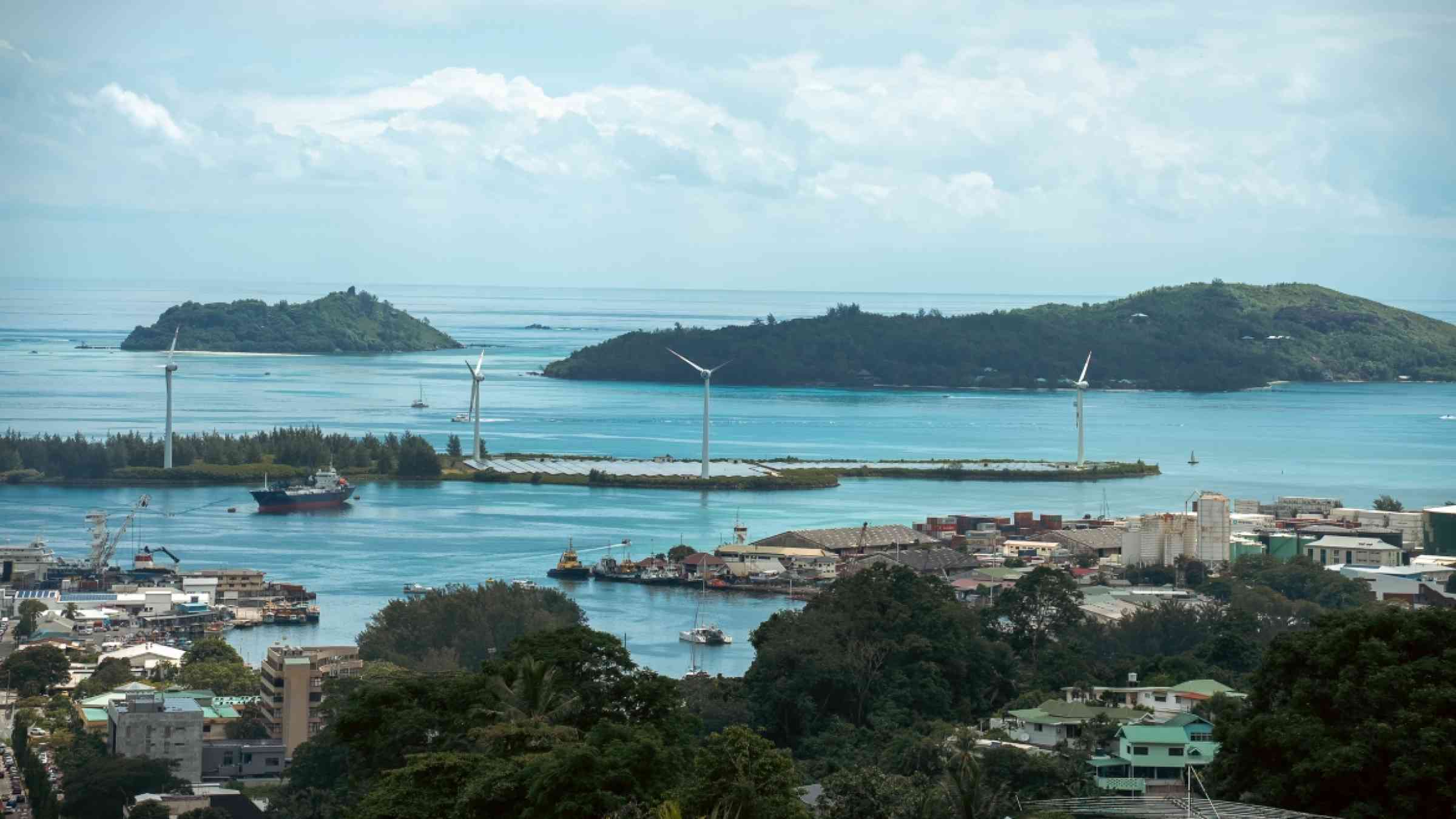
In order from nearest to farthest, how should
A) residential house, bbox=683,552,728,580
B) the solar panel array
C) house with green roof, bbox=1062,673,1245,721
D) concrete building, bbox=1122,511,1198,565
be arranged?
house with green roof, bbox=1062,673,1245,721 < concrete building, bbox=1122,511,1198,565 < residential house, bbox=683,552,728,580 < the solar panel array

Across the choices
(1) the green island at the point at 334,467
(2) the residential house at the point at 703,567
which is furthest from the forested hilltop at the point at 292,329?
(2) the residential house at the point at 703,567

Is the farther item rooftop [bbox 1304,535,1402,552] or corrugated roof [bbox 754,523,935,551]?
corrugated roof [bbox 754,523,935,551]

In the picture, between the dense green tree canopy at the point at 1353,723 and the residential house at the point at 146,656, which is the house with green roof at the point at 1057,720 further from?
the residential house at the point at 146,656

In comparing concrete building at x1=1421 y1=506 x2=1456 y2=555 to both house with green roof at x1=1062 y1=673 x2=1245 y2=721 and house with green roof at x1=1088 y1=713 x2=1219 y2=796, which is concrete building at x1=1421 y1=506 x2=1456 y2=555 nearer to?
house with green roof at x1=1062 y1=673 x2=1245 y2=721

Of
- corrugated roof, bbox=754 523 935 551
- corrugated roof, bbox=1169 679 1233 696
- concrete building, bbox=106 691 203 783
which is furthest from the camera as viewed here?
corrugated roof, bbox=754 523 935 551

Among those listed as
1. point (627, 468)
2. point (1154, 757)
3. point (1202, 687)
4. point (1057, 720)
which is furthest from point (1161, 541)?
point (627, 468)

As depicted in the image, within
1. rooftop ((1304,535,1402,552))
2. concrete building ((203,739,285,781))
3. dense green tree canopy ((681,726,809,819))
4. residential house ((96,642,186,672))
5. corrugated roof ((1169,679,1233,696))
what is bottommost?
concrete building ((203,739,285,781))

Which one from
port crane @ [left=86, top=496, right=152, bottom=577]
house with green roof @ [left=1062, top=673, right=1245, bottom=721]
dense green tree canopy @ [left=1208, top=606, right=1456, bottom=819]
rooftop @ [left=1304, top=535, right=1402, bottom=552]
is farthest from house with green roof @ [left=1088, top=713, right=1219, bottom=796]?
port crane @ [left=86, top=496, right=152, bottom=577]
